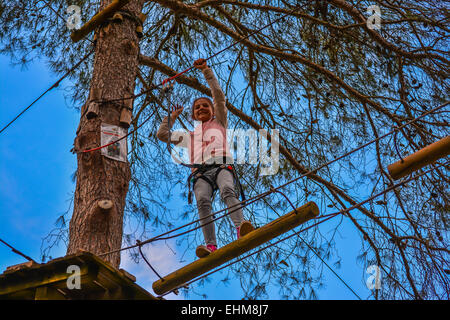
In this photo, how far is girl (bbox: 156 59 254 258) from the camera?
10.2 ft

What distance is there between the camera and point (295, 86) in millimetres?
5184

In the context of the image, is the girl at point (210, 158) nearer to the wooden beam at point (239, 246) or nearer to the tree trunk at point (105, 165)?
the wooden beam at point (239, 246)

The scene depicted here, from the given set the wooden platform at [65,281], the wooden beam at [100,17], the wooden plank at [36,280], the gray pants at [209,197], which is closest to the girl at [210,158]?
the gray pants at [209,197]

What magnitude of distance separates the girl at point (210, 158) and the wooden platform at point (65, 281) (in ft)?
2.19

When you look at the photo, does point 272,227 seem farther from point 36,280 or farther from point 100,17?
point 100,17

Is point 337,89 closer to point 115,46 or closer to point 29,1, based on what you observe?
point 115,46

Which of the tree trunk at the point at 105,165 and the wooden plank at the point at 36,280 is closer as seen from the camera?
the wooden plank at the point at 36,280

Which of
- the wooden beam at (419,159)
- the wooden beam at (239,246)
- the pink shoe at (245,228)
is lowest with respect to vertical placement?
the wooden beam at (239,246)

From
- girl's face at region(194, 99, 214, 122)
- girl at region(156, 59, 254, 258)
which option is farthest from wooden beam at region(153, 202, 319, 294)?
girl's face at region(194, 99, 214, 122)

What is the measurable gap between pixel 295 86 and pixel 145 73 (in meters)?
1.42

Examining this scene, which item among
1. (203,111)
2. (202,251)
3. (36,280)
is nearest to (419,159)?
(202,251)

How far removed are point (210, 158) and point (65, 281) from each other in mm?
1170

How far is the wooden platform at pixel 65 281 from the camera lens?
241 cm

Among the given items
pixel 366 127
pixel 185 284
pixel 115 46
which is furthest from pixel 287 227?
pixel 366 127
